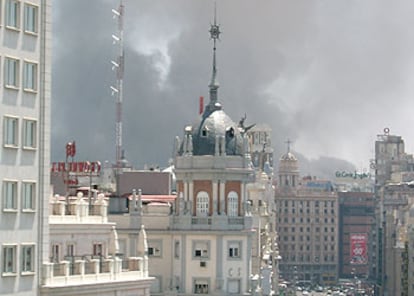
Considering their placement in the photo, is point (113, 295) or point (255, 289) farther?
point (255, 289)

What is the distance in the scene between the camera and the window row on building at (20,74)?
5931cm

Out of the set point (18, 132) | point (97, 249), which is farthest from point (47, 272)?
point (97, 249)

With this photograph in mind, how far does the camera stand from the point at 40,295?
61.6 meters

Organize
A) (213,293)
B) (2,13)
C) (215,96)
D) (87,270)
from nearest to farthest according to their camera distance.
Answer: (2,13)
(87,270)
(213,293)
(215,96)

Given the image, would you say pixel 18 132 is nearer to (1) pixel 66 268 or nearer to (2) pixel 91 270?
(1) pixel 66 268

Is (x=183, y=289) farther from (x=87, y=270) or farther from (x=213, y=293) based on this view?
(x=87, y=270)

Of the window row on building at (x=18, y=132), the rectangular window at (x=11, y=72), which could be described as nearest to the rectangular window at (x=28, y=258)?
the window row on building at (x=18, y=132)

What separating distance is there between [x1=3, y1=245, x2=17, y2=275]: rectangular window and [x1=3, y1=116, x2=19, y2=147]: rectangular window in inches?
145

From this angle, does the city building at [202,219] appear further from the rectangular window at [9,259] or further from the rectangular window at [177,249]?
the rectangular window at [9,259]

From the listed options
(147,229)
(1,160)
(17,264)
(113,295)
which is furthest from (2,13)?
(147,229)

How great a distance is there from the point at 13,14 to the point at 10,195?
6518mm

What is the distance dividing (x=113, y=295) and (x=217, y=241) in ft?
160

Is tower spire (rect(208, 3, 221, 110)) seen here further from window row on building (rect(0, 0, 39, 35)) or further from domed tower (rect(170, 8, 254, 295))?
window row on building (rect(0, 0, 39, 35))

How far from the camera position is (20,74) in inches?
2370
